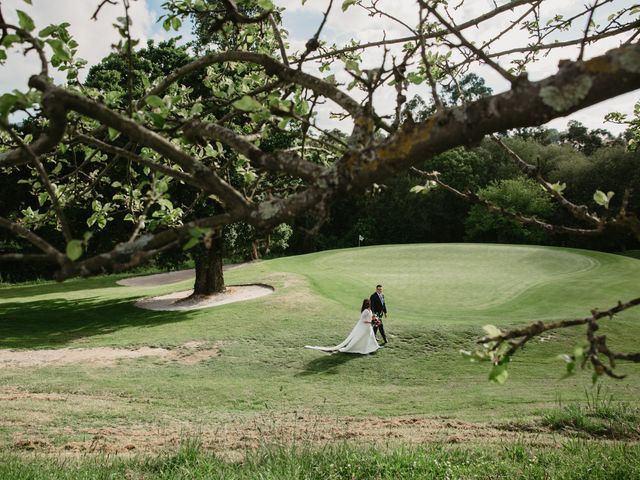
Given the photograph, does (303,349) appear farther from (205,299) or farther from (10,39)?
(10,39)

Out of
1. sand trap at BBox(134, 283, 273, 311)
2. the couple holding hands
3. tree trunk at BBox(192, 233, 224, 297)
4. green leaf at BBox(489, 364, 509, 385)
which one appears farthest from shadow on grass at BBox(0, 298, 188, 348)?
green leaf at BBox(489, 364, 509, 385)

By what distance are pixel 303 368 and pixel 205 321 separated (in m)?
6.35

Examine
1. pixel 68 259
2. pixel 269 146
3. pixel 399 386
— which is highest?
pixel 269 146

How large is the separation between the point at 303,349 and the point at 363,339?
1.94 m

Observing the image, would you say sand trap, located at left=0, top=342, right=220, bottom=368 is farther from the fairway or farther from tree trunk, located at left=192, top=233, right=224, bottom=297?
tree trunk, located at left=192, top=233, right=224, bottom=297

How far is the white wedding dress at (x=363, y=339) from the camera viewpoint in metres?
15.7

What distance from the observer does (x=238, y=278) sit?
2831 cm

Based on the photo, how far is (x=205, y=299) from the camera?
23953 mm

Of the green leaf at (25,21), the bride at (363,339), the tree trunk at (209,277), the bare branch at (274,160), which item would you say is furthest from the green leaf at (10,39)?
the tree trunk at (209,277)

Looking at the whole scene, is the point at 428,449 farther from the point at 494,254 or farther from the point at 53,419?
the point at 494,254

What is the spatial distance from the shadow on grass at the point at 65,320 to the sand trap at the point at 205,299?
0.84 metres

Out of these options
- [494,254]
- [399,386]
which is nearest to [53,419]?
[399,386]

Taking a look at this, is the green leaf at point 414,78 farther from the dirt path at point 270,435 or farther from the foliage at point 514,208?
the foliage at point 514,208

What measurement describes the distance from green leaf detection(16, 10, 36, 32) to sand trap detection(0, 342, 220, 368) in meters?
13.3
